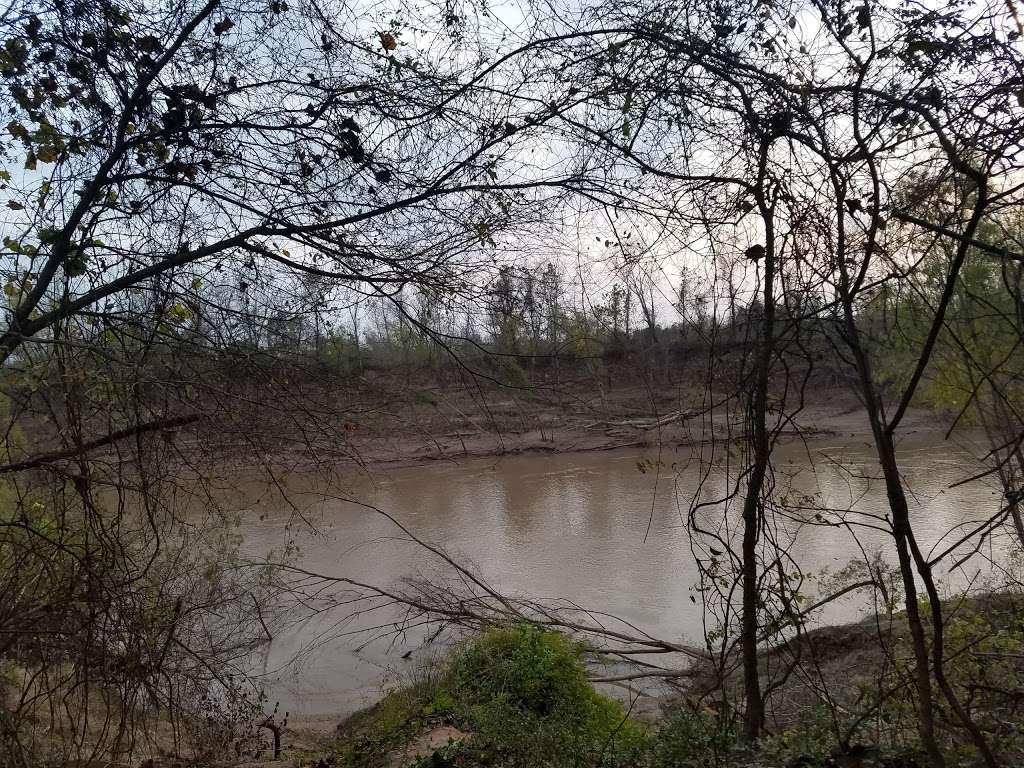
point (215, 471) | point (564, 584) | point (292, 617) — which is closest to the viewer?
point (215, 471)

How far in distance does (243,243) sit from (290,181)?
34cm

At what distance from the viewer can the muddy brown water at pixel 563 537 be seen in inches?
297

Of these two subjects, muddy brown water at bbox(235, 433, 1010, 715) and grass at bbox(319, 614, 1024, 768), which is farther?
muddy brown water at bbox(235, 433, 1010, 715)

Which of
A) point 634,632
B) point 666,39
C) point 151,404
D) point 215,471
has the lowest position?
point 634,632

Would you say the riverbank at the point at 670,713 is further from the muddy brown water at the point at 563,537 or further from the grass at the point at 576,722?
the muddy brown water at the point at 563,537

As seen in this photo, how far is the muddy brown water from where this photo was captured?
754 centimetres

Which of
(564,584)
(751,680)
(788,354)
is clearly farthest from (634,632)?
(788,354)

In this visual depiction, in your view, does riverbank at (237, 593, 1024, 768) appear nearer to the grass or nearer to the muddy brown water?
the grass

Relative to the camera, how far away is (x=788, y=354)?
8.00 feet

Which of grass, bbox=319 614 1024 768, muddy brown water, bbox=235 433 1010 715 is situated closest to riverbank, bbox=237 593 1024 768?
grass, bbox=319 614 1024 768

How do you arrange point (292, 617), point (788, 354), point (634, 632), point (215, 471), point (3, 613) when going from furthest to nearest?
point (292, 617) < point (634, 632) < point (215, 471) < point (788, 354) < point (3, 613)

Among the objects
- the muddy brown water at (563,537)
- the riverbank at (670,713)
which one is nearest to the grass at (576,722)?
the riverbank at (670,713)

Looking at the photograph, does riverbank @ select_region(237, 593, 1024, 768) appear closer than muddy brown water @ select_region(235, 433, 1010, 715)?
Yes

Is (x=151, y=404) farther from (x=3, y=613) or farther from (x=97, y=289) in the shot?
(x=3, y=613)
